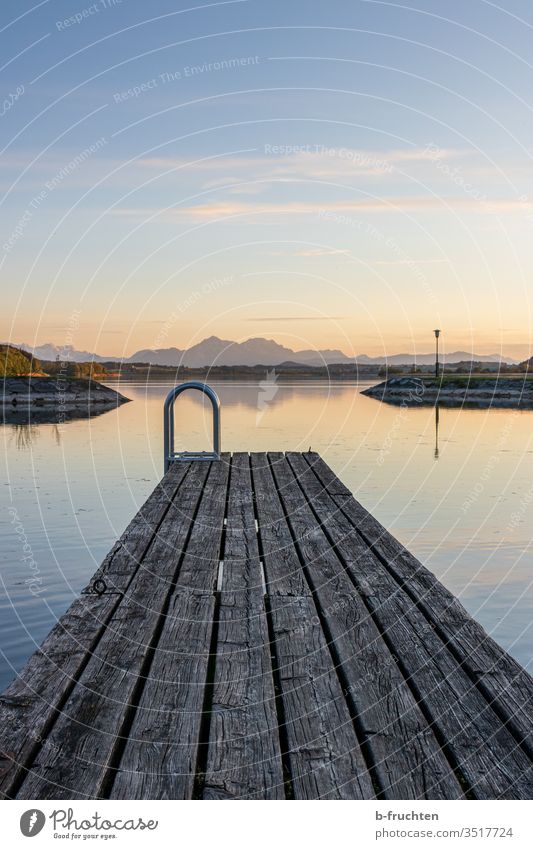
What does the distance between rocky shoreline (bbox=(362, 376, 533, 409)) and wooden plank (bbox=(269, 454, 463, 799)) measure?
48044 mm

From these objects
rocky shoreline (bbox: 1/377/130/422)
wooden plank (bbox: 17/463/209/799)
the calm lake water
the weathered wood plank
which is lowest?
rocky shoreline (bbox: 1/377/130/422)

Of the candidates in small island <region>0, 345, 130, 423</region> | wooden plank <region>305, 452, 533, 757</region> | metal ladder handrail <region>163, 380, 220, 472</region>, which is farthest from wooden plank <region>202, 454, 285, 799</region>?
small island <region>0, 345, 130, 423</region>

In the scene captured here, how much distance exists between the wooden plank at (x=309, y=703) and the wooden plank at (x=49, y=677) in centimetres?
105

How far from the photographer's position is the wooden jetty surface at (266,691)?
3336 mm

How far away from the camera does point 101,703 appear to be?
13.0ft

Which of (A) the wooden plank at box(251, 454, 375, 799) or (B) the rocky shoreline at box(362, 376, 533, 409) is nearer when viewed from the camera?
(A) the wooden plank at box(251, 454, 375, 799)

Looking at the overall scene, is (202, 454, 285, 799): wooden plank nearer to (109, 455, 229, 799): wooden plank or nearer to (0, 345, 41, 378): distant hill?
(109, 455, 229, 799): wooden plank

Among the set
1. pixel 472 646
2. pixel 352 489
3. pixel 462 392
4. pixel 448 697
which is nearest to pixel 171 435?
pixel 352 489

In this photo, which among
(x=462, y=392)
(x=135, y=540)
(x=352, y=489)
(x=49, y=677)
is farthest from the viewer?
(x=462, y=392)

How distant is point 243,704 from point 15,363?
6039 cm

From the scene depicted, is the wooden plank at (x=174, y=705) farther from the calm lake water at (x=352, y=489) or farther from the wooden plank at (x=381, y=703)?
the calm lake water at (x=352, y=489)

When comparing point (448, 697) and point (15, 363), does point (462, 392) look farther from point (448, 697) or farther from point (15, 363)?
point (448, 697)

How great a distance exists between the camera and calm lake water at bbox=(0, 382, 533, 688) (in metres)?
8.64

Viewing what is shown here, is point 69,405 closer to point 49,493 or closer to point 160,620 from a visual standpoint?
point 49,493
